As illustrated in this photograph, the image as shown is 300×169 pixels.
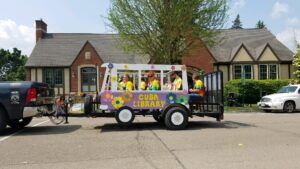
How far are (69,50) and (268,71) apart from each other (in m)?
19.8

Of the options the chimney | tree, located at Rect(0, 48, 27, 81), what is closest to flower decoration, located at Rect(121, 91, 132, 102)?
the chimney

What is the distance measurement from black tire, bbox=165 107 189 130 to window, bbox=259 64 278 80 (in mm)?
25960

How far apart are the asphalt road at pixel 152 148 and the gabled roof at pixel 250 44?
2477 cm

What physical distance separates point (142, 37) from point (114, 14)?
2490 millimetres

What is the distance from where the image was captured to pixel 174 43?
27578mm

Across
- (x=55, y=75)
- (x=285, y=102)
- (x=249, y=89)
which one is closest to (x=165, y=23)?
(x=285, y=102)

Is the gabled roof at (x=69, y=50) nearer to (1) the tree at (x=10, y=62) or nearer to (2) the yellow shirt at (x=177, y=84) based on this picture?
(2) the yellow shirt at (x=177, y=84)

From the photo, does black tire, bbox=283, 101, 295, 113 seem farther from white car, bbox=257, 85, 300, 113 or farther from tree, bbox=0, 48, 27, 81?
tree, bbox=0, 48, 27, 81

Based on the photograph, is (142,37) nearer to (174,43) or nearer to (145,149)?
(174,43)

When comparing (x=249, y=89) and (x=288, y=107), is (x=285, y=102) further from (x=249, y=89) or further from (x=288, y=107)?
(x=249, y=89)

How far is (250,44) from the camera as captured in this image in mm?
39656

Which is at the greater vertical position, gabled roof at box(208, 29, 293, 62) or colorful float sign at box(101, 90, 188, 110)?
gabled roof at box(208, 29, 293, 62)

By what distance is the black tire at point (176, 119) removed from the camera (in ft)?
42.1

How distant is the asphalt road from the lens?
25.2ft
